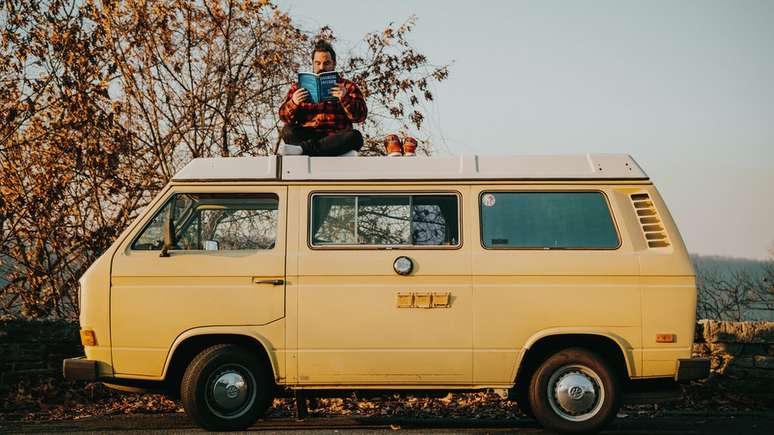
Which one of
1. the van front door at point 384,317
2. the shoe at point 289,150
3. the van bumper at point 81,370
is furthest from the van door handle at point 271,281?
the van bumper at point 81,370

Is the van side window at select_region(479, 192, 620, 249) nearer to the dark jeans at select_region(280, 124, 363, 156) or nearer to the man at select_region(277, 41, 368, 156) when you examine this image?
the dark jeans at select_region(280, 124, 363, 156)

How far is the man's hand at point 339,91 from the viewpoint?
8203 mm

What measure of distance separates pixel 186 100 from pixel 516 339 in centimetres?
659

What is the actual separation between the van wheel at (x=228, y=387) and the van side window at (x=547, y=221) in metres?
2.21

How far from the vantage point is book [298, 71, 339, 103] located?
8.16 m

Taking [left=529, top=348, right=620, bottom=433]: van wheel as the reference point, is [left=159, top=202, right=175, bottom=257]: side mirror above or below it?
above

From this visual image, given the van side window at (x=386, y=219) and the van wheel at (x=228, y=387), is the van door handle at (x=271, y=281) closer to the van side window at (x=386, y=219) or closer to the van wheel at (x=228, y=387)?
the van side window at (x=386, y=219)

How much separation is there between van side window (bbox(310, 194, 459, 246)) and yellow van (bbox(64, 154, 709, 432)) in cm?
1

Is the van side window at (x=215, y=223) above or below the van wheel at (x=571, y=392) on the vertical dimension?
above

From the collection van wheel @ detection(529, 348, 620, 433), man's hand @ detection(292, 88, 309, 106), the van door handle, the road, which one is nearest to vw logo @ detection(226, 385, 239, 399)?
the road

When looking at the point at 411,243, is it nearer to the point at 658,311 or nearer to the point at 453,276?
the point at 453,276

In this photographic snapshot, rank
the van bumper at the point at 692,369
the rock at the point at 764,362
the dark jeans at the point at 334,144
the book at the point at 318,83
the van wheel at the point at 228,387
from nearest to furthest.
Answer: the van bumper at the point at 692,369 → the van wheel at the point at 228,387 → the dark jeans at the point at 334,144 → the book at the point at 318,83 → the rock at the point at 764,362

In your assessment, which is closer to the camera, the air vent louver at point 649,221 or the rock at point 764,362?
the air vent louver at point 649,221

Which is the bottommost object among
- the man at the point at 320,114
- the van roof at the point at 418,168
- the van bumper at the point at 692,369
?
the van bumper at the point at 692,369
